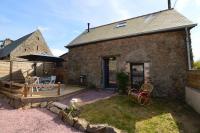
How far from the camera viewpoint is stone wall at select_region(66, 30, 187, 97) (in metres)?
9.66

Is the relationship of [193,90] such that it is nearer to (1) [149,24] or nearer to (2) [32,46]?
(1) [149,24]

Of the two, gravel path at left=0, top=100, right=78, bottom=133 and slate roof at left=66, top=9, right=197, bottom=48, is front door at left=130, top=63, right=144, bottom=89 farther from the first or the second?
gravel path at left=0, top=100, right=78, bottom=133

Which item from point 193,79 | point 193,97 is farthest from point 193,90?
point 193,79

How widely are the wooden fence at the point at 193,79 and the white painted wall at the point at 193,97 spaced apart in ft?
0.72

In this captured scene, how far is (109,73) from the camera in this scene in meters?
13.1

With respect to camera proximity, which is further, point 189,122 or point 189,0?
point 189,0

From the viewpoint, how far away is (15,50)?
21.4 m

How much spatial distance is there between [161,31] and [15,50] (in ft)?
57.7

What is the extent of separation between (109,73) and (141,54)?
10.2 ft

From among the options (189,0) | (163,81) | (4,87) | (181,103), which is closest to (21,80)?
(4,87)

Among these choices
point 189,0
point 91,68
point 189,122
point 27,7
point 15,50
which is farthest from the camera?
point 15,50

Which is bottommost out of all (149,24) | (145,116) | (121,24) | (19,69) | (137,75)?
(145,116)

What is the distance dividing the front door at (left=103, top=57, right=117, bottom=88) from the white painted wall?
16.6 ft

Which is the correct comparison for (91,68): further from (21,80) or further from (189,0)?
(189,0)
